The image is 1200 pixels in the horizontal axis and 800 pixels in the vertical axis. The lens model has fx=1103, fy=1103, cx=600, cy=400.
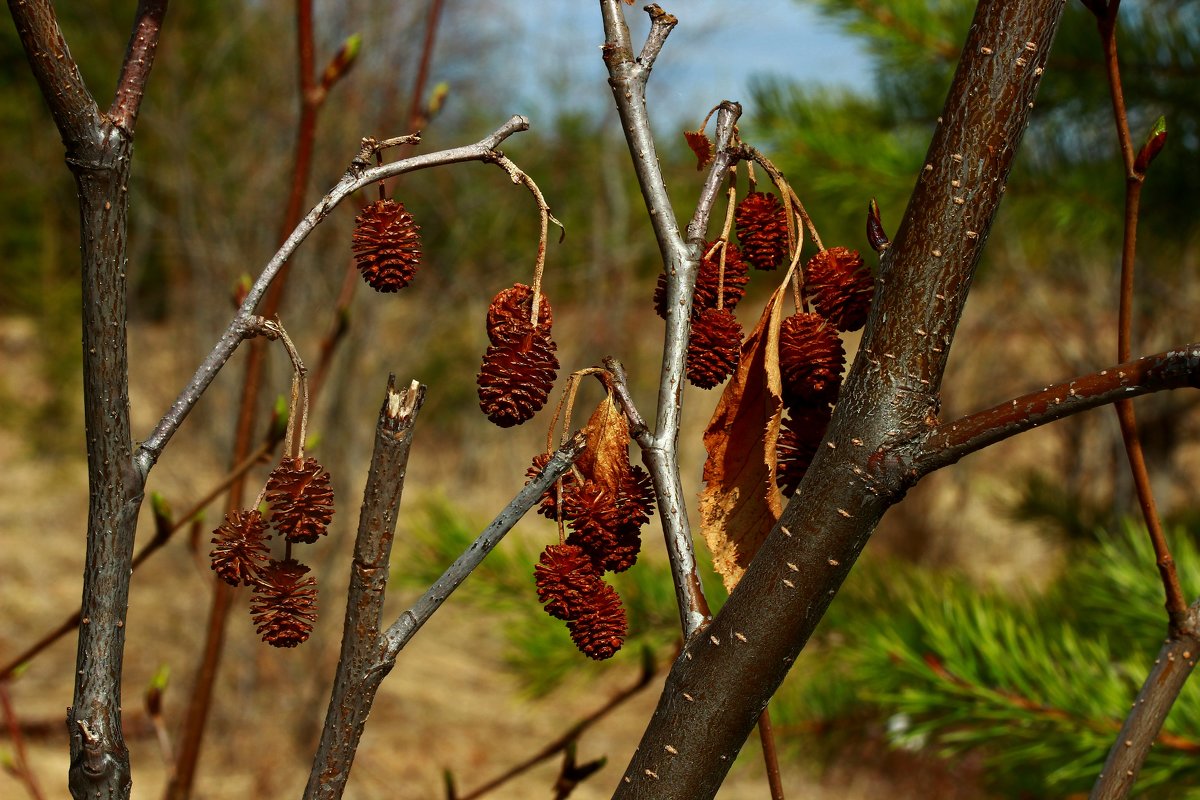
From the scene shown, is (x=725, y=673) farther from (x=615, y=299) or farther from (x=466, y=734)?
(x=615, y=299)

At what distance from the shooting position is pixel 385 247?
0.48 metres

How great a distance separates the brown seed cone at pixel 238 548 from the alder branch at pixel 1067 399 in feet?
0.91

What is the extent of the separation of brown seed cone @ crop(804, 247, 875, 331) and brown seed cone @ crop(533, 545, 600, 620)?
17 cm

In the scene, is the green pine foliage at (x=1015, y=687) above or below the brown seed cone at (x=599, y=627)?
above

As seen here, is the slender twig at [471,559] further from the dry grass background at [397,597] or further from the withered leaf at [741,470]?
the dry grass background at [397,597]

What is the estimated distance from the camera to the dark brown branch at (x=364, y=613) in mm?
445

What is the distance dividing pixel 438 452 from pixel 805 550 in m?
5.77

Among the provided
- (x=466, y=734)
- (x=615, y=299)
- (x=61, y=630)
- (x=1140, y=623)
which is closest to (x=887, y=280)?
(x=61, y=630)

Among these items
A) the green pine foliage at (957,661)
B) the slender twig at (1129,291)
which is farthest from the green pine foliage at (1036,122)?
the slender twig at (1129,291)

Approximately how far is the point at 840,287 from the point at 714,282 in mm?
62

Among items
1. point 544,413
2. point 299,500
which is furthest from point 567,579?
point 544,413

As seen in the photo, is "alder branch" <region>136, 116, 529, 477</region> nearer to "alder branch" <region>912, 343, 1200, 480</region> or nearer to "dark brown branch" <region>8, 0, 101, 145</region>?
"dark brown branch" <region>8, 0, 101, 145</region>

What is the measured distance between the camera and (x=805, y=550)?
47cm

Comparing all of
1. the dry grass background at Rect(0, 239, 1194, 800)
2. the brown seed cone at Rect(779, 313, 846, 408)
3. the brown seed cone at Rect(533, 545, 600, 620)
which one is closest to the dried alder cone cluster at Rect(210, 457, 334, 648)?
the brown seed cone at Rect(533, 545, 600, 620)
